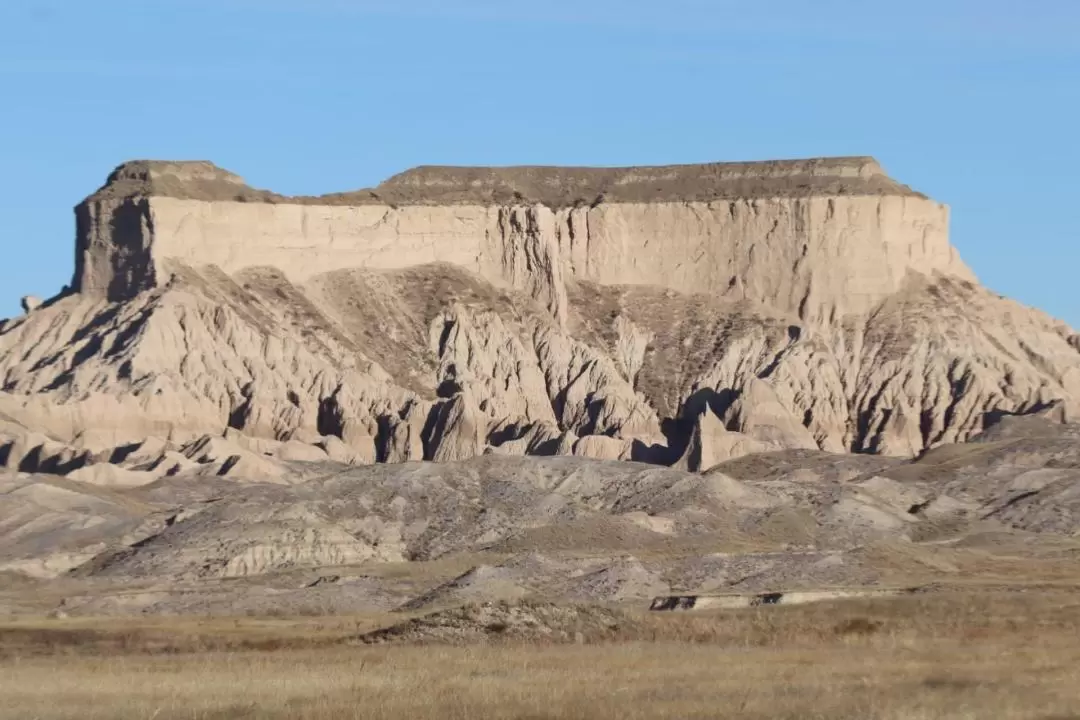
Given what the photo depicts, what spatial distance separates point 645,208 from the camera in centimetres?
17038

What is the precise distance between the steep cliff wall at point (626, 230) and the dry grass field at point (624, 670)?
106 metres

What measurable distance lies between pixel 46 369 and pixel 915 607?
10493 centimetres

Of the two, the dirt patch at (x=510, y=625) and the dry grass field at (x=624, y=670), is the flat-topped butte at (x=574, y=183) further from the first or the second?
the dirt patch at (x=510, y=625)

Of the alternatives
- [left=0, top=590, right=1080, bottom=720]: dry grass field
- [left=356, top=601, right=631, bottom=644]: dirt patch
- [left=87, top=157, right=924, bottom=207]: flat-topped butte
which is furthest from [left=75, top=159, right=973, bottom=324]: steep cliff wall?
[left=356, top=601, right=631, bottom=644]: dirt patch

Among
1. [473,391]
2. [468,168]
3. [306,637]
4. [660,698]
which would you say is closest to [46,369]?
[473,391]

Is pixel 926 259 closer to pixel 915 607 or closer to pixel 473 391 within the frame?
pixel 473 391

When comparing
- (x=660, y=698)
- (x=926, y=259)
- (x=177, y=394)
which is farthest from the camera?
(x=926, y=259)

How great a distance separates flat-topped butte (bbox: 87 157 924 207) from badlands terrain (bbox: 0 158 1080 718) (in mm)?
344

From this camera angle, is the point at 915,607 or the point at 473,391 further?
the point at 473,391

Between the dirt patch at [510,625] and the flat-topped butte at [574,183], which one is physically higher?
the flat-topped butte at [574,183]

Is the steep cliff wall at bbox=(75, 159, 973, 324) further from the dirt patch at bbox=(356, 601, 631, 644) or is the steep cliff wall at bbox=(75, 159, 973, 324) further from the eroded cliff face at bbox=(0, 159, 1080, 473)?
the dirt patch at bbox=(356, 601, 631, 644)

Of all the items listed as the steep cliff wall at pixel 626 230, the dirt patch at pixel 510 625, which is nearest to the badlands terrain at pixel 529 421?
the dirt patch at pixel 510 625

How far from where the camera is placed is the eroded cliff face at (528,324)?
146250mm

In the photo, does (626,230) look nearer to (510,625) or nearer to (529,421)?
(529,421)
